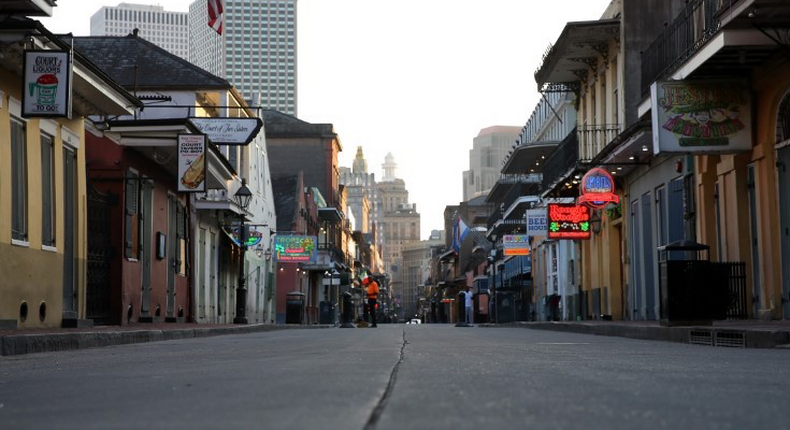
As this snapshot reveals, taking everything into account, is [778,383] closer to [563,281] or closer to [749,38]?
[749,38]

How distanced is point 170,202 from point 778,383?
27923 millimetres

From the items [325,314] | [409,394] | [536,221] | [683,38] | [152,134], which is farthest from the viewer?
[325,314]

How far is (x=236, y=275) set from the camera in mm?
47719

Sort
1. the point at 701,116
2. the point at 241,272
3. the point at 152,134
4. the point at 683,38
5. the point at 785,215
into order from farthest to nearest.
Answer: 1. the point at 241,272
2. the point at 152,134
3. the point at 683,38
4. the point at 701,116
5. the point at 785,215

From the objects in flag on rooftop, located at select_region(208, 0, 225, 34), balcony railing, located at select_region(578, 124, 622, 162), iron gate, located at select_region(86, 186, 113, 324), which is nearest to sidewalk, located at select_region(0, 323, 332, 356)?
iron gate, located at select_region(86, 186, 113, 324)

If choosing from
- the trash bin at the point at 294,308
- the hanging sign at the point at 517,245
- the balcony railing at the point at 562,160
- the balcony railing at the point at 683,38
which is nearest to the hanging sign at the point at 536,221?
the balcony railing at the point at 562,160

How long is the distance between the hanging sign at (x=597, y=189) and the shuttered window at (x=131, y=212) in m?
11.8

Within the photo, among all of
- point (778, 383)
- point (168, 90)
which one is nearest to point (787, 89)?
point (778, 383)

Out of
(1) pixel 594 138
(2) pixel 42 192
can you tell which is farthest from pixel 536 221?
(2) pixel 42 192

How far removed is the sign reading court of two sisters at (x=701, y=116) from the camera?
20188mm

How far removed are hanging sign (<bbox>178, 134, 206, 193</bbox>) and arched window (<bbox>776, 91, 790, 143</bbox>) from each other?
42.0 ft

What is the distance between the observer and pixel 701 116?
66.8ft

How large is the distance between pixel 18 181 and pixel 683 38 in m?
13.0

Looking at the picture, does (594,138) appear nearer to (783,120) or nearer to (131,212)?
(131,212)
